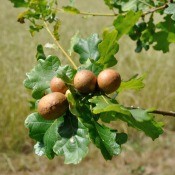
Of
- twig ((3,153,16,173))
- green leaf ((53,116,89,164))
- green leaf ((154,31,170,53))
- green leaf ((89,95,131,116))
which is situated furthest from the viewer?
twig ((3,153,16,173))

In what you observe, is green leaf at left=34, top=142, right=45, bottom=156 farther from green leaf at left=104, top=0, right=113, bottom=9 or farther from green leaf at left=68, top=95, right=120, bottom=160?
green leaf at left=104, top=0, right=113, bottom=9

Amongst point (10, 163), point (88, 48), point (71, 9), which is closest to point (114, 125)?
point (10, 163)

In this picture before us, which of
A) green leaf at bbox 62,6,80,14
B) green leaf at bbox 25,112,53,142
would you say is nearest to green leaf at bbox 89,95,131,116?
green leaf at bbox 25,112,53,142

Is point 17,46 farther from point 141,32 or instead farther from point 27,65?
point 141,32

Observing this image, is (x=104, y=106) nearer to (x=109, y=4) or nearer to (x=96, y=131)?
(x=96, y=131)

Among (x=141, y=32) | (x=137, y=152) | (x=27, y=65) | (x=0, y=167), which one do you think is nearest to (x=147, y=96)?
(x=137, y=152)

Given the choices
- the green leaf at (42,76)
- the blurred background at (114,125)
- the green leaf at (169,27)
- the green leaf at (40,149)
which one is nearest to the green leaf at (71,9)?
the green leaf at (169,27)
